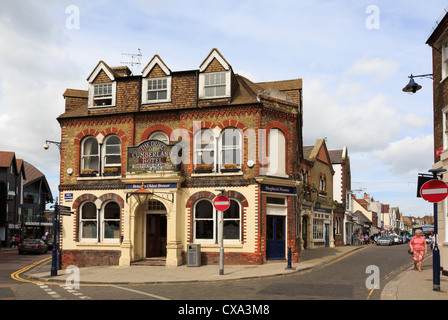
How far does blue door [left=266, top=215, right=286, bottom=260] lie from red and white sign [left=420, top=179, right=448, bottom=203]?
10.6 meters

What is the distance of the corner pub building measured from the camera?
21953mm

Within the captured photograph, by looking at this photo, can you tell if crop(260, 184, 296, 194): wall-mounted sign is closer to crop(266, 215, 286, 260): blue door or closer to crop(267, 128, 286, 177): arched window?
crop(267, 128, 286, 177): arched window

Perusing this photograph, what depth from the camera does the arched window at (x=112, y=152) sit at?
951 inches

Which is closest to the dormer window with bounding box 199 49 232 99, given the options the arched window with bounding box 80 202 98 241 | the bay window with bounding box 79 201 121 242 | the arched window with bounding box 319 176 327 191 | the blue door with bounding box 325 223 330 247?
the bay window with bounding box 79 201 121 242

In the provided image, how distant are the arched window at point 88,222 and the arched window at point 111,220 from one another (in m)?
0.55

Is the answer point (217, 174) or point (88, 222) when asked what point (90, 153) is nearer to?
point (88, 222)

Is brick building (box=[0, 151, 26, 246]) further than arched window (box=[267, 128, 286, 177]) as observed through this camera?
Yes

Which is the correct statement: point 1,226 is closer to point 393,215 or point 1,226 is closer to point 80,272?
point 80,272

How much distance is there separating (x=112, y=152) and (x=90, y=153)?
139cm

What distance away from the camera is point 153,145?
22391 millimetres

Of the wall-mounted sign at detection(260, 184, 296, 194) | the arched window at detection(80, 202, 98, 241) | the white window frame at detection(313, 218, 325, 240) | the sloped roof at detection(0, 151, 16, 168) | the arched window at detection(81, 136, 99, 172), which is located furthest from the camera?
the sloped roof at detection(0, 151, 16, 168)
